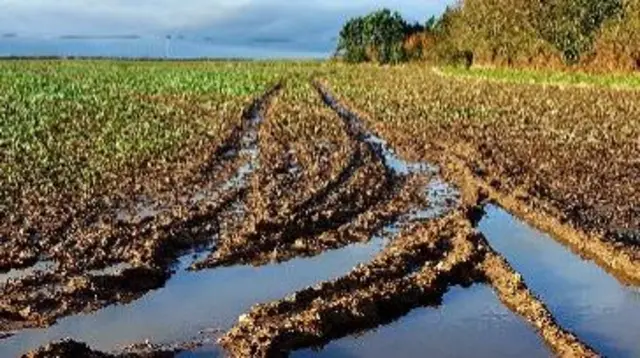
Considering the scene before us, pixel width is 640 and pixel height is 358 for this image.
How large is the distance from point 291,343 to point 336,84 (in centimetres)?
4219

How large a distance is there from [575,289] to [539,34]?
47274 millimetres

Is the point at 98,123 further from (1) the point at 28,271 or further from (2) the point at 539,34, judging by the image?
(2) the point at 539,34

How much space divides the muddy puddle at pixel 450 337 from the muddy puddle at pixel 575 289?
658 millimetres

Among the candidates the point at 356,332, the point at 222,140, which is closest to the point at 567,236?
the point at 356,332

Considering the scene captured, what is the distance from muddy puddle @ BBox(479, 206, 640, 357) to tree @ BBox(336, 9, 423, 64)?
74.1m

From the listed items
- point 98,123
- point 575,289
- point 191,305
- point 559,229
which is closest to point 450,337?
point 575,289

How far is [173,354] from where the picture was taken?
10.6 meters

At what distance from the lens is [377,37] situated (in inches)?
3688

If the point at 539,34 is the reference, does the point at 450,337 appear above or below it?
below

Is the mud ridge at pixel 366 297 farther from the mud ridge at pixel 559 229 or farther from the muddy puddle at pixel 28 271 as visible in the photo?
the muddy puddle at pixel 28 271

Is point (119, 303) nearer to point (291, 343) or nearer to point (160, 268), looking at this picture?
point (160, 268)

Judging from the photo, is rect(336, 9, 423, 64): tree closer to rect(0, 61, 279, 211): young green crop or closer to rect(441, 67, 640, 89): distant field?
rect(441, 67, 640, 89): distant field

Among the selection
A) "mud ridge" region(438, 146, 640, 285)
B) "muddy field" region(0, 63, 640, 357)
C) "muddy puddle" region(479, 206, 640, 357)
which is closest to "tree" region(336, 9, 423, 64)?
"muddy field" region(0, 63, 640, 357)

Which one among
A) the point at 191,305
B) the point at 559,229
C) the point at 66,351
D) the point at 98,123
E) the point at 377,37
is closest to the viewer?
the point at 66,351
